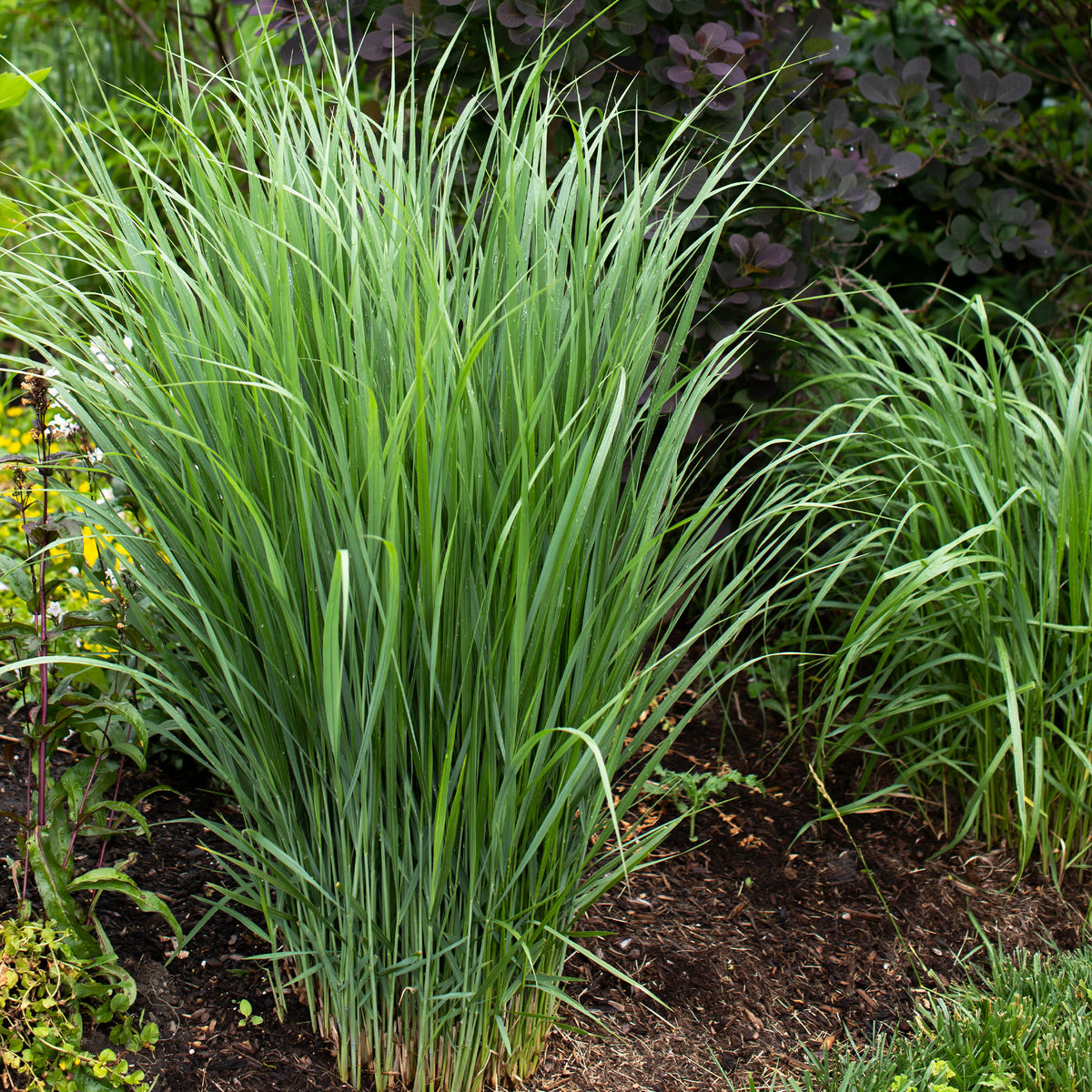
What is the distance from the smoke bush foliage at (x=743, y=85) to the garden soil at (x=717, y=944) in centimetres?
103

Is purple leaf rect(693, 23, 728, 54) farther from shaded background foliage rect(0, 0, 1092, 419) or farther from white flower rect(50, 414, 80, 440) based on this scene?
white flower rect(50, 414, 80, 440)

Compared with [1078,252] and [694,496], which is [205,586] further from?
[1078,252]

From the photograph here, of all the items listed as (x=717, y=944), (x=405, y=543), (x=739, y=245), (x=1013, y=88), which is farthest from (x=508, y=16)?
(x=717, y=944)

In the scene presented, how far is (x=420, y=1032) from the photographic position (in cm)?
142

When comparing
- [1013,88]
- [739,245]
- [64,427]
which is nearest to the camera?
[64,427]

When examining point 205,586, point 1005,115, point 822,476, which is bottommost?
point 205,586

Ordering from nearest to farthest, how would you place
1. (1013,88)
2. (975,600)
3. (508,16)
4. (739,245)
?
(975,600), (508,16), (739,245), (1013,88)

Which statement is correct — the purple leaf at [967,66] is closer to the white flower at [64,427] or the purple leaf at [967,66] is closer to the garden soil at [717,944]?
the garden soil at [717,944]

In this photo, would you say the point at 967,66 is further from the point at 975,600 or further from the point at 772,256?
the point at 975,600

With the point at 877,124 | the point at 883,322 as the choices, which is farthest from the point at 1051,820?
the point at 877,124

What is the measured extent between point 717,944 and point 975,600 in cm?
81

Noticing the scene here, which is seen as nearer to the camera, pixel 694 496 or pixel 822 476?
pixel 822 476

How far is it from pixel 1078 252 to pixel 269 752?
3.12 metres

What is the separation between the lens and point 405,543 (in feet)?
4.21
